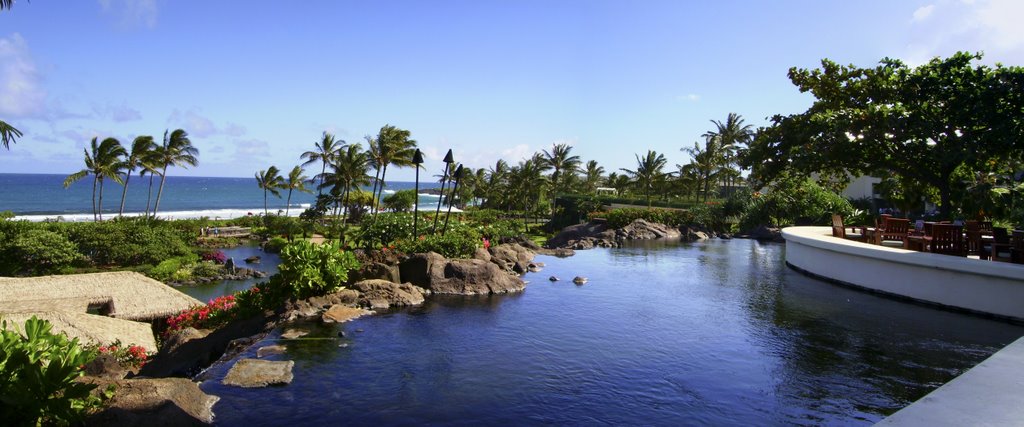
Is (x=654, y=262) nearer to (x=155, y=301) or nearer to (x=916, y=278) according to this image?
(x=916, y=278)

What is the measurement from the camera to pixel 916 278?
16078mm

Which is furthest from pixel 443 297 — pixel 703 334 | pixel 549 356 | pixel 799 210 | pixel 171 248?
pixel 799 210

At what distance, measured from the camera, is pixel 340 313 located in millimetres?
14234

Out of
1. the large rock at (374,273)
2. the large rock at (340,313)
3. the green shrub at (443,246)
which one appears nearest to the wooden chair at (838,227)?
the green shrub at (443,246)

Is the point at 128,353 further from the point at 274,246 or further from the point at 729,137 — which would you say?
the point at 729,137

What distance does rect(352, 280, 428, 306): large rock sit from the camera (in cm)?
1587

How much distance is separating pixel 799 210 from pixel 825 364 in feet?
109

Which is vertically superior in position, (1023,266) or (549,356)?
(1023,266)

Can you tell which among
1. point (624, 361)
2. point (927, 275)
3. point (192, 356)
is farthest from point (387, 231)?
point (927, 275)

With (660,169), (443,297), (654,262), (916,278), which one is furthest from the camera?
(660,169)

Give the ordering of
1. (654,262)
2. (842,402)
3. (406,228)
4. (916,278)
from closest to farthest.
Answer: (842,402) → (916,278) → (406,228) → (654,262)

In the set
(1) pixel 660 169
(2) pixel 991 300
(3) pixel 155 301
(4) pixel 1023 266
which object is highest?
(1) pixel 660 169

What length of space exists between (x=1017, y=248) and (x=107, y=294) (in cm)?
2444

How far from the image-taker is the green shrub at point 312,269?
1495 centimetres
